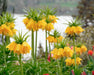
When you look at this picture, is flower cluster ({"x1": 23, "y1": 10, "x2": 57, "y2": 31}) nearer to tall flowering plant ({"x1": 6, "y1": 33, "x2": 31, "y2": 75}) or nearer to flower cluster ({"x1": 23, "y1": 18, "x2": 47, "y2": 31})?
flower cluster ({"x1": 23, "y1": 18, "x2": 47, "y2": 31})

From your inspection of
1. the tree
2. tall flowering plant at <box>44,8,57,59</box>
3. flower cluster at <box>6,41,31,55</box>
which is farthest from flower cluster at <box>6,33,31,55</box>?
the tree

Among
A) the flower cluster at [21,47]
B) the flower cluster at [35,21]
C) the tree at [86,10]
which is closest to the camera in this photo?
the flower cluster at [21,47]

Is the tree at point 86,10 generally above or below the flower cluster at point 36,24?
above

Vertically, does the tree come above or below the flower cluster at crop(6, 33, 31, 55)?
above

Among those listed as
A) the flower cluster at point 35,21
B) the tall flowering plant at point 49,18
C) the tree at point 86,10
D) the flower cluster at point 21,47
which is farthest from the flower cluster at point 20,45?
the tree at point 86,10

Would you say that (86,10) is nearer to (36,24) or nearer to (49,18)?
(49,18)

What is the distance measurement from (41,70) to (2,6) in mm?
1545

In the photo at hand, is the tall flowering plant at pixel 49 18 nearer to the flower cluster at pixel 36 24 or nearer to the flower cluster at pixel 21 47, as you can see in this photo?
the flower cluster at pixel 36 24

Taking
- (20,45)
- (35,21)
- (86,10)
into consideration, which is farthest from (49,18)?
(86,10)

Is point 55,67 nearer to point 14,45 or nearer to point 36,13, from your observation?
point 36,13

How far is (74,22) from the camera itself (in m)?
1.92

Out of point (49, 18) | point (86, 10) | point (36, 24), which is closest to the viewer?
point (36, 24)

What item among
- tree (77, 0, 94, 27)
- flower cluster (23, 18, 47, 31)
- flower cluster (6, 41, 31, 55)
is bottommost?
flower cluster (6, 41, 31, 55)

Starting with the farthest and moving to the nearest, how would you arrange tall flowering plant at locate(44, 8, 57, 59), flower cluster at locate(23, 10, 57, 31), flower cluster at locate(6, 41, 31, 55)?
tall flowering plant at locate(44, 8, 57, 59), flower cluster at locate(23, 10, 57, 31), flower cluster at locate(6, 41, 31, 55)
